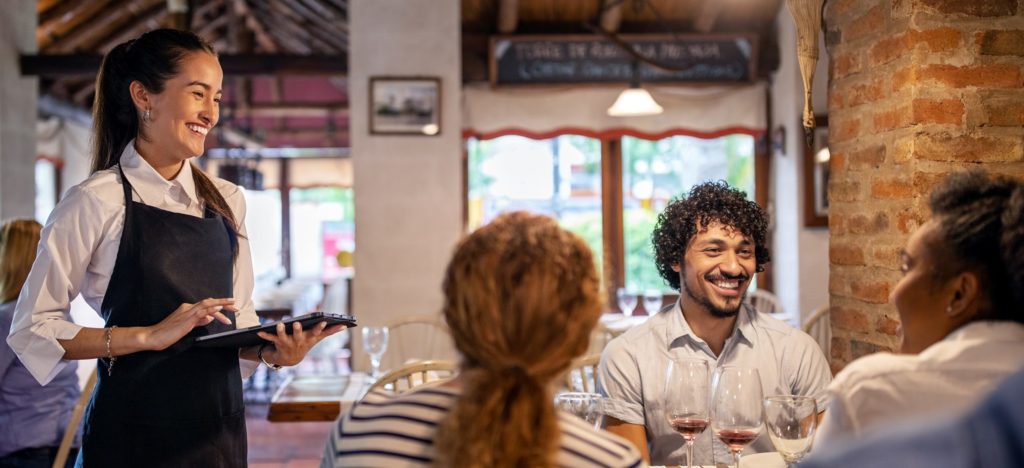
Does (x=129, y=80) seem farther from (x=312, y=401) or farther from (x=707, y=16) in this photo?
(x=707, y=16)

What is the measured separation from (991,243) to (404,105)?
482 cm

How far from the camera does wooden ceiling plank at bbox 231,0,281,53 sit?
10.4 meters

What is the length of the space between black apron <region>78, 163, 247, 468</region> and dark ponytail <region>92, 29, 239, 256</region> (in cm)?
9

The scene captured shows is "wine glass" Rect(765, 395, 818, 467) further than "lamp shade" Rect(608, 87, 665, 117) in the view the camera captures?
No

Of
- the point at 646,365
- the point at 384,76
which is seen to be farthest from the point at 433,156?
the point at 646,365

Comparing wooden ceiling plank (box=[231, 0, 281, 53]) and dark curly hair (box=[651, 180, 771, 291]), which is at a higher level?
wooden ceiling plank (box=[231, 0, 281, 53])

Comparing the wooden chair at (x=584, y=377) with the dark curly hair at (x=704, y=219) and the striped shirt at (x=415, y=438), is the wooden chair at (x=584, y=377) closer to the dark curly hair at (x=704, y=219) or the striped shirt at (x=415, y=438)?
the dark curly hair at (x=704, y=219)

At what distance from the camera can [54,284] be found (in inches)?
73.7

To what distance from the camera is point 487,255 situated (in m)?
1.09

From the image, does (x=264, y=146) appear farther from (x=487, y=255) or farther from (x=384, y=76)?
(x=487, y=255)

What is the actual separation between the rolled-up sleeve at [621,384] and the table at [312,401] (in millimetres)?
1262

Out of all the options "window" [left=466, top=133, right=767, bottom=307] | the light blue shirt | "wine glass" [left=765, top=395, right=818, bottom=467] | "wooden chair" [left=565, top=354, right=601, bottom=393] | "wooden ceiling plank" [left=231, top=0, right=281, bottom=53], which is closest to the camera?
"wine glass" [left=765, top=395, right=818, bottom=467]

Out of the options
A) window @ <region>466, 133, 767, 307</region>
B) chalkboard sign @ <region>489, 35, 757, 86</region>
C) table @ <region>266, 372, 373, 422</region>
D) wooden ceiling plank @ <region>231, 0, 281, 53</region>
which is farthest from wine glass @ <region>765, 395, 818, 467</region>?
wooden ceiling plank @ <region>231, 0, 281, 53</region>

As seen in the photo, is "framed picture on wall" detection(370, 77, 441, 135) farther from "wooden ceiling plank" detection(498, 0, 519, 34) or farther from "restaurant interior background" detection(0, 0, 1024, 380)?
"wooden ceiling plank" detection(498, 0, 519, 34)
